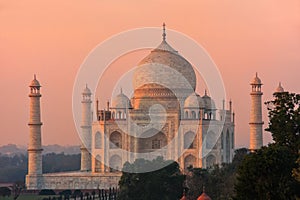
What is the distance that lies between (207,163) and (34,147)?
9.36 m

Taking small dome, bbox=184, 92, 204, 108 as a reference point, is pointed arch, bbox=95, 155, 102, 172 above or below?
below

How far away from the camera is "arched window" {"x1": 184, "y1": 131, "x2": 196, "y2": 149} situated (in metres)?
66.2

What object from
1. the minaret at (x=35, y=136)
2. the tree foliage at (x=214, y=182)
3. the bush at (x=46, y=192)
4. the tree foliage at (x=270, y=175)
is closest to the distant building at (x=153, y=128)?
the minaret at (x=35, y=136)

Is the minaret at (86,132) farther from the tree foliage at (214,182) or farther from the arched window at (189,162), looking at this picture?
the tree foliage at (214,182)

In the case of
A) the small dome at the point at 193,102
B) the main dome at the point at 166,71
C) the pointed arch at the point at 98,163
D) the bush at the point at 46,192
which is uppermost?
the main dome at the point at 166,71

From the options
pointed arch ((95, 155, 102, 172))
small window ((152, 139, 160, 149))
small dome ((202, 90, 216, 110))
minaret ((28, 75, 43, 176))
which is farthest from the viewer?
small dome ((202, 90, 216, 110))

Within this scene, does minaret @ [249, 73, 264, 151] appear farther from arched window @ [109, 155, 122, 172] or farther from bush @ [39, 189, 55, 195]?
bush @ [39, 189, 55, 195]

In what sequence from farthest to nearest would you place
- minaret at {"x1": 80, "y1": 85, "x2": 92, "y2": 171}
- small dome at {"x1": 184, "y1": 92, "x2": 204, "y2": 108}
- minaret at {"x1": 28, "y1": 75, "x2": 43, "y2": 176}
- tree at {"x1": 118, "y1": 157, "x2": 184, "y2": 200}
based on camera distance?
minaret at {"x1": 80, "y1": 85, "x2": 92, "y2": 171}
small dome at {"x1": 184, "y1": 92, "x2": 204, "y2": 108}
minaret at {"x1": 28, "y1": 75, "x2": 43, "y2": 176}
tree at {"x1": 118, "y1": 157, "x2": 184, "y2": 200}

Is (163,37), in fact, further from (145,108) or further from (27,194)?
(27,194)

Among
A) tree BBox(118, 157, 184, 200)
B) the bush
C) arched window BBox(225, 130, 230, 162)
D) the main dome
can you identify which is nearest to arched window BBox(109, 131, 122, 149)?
the main dome

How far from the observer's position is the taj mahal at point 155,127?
65812mm

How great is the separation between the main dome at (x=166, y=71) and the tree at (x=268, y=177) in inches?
1406

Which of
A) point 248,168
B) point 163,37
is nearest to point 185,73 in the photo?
point 163,37

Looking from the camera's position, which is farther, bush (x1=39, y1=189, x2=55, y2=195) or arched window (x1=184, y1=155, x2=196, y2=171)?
arched window (x1=184, y1=155, x2=196, y2=171)
